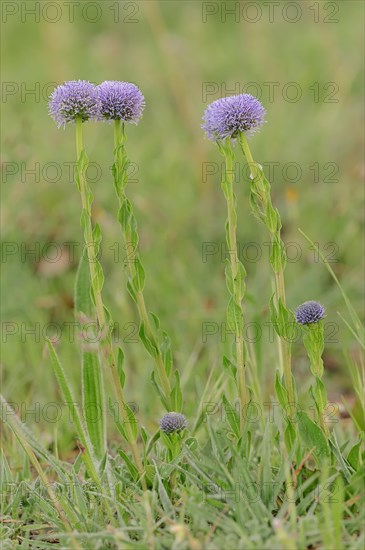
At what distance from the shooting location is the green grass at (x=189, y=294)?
1.47 metres

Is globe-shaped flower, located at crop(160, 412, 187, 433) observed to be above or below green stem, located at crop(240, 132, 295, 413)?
below

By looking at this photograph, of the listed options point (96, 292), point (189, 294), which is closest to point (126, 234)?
point (96, 292)

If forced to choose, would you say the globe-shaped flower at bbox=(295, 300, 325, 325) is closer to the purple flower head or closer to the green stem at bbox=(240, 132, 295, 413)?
the green stem at bbox=(240, 132, 295, 413)

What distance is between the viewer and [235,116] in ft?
4.87

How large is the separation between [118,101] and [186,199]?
5.92ft

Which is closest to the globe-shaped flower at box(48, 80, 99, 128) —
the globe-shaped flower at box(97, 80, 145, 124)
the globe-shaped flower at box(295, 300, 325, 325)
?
the globe-shaped flower at box(97, 80, 145, 124)

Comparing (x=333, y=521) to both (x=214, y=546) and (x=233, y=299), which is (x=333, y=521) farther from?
(x=233, y=299)

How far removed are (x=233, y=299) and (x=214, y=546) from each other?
448 millimetres

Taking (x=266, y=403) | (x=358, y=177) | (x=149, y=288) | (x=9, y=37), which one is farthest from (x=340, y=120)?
(x=9, y=37)

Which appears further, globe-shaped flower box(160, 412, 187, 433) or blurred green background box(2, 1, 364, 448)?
blurred green background box(2, 1, 364, 448)

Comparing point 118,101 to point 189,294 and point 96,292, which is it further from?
point 189,294

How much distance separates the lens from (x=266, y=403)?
2188mm

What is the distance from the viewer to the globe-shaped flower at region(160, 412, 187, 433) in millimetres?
1551

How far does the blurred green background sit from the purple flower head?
11.4 inches
